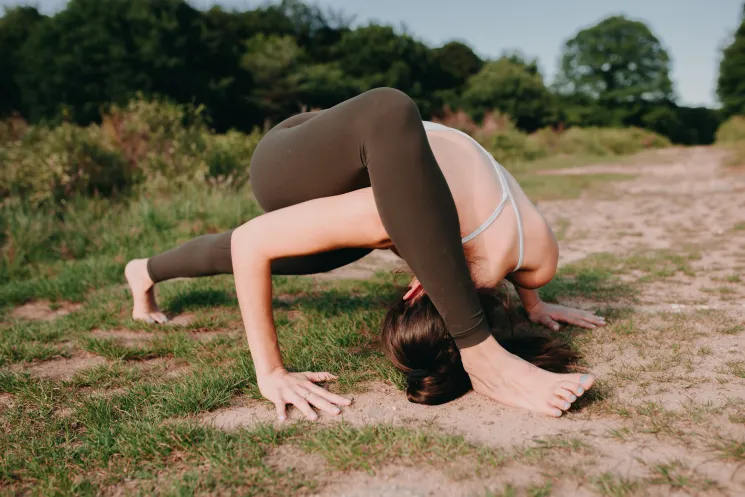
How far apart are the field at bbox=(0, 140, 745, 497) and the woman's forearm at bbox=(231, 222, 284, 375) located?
15 centimetres

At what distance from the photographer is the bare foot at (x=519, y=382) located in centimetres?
159

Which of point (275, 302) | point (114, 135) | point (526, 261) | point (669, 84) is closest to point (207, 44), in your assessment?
point (114, 135)

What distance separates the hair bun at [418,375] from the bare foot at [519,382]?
0.13 metres

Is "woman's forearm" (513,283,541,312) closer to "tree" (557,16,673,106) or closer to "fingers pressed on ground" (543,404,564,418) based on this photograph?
"fingers pressed on ground" (543,404,564,418)

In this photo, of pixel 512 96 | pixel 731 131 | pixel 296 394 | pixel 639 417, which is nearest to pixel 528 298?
pixel 639 417

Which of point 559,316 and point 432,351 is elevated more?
point 432,351

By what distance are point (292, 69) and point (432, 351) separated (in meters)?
22.0

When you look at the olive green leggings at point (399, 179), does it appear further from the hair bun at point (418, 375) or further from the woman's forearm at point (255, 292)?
the woman's forearm at point (255, 292)

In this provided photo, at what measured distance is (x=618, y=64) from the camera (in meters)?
39.2

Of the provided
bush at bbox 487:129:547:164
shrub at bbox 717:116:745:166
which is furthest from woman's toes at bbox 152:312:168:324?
bush at bbox 487:129:547:164

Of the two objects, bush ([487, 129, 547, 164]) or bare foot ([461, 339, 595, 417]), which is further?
bush ([487, 129, 547, 164])

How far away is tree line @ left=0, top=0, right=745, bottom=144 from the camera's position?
16.9 m

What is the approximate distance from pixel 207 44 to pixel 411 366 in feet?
65.5

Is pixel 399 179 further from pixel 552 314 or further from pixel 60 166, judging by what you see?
pixel 60 166
